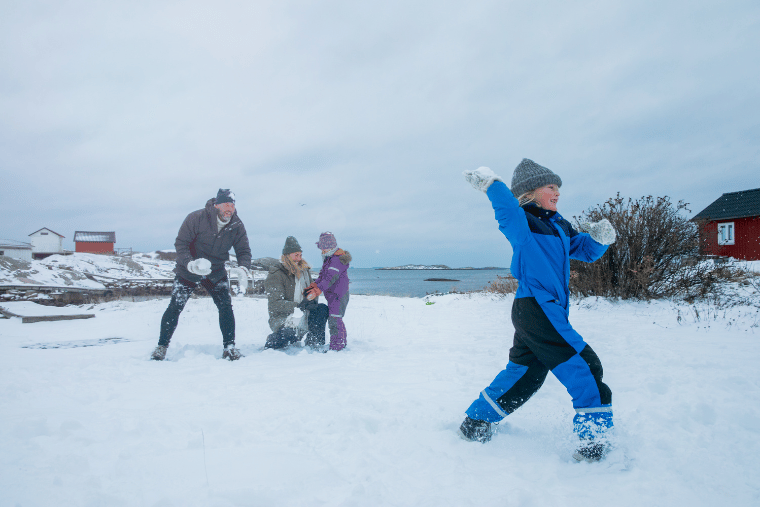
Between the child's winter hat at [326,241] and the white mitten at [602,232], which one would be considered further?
the child's winter hat at [326,241]

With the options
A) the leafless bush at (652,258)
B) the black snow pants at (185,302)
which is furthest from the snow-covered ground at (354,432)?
the leafless bush at (652,258)

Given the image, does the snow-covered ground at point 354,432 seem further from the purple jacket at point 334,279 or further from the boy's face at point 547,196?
the boy's face at point 547,196

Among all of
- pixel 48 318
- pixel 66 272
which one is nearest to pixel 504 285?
pixel 48 318

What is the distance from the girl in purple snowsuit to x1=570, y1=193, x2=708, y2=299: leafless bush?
5964 millimetres

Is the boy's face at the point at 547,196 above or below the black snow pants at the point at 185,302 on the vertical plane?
above

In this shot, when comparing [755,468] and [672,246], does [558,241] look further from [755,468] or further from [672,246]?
[672,246]

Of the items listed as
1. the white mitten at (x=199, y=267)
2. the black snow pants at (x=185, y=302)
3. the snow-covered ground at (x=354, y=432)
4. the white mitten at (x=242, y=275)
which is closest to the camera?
the snow-covered ground at (x=354, y=432)

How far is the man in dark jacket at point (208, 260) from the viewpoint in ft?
14.0

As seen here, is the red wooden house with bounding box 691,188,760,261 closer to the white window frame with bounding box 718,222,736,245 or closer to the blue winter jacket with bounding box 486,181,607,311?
the white window frame with bounding box 718,222,736,245

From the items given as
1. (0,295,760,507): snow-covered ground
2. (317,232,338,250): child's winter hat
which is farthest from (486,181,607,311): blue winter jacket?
(317,232,338,250): child's winter hat

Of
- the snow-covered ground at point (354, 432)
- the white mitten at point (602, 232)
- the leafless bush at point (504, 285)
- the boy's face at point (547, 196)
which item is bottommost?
the snow-covered ground at point (354, 432)

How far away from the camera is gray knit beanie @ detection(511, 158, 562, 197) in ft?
7.50

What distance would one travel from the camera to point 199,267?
13.6 feet

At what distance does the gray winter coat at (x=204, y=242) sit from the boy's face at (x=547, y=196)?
3480mm
